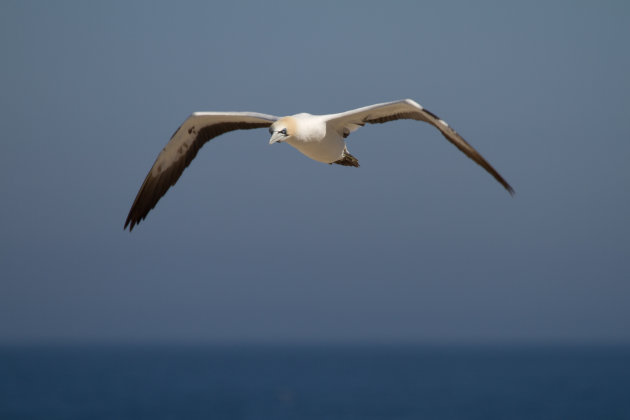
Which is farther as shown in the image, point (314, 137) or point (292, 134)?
point (314, 137)

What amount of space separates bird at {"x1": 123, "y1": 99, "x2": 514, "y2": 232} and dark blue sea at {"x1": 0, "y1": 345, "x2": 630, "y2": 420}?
62.6 meters

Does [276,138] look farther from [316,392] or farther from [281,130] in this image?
[316,392]

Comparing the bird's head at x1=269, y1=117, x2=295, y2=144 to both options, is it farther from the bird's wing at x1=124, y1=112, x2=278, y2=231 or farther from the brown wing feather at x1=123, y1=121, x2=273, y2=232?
the brown wing feather at x1=123, y1=121, x2=273, y2=232

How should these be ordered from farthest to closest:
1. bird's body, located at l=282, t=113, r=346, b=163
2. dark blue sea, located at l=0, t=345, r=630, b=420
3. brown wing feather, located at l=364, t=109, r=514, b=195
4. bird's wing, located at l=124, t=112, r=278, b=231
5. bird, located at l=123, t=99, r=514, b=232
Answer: dark blue sea, located at l=0, t=345, r=630, b=420, bird's wing, located at l=124, t=112, r=278, b=231, bird's body, located at l=282, t=113, r=346, b=163, bird, located at l=123, t=99, r=514, b=232, brown wing feather, located at l=364, t=109, r=514, b=195

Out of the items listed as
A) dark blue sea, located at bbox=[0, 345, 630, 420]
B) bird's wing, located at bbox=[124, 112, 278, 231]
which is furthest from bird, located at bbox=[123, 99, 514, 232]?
dark blue sea, located at bbox=[0, 345, 630, 420]

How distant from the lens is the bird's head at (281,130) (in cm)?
1213

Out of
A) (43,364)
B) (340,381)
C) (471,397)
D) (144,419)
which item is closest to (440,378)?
(340,381)

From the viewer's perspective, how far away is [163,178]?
13977 millimetres

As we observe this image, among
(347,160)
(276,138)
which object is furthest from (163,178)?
(347,160)

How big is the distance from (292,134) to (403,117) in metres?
1.61

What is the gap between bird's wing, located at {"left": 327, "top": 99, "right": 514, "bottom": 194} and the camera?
12035 millimetres

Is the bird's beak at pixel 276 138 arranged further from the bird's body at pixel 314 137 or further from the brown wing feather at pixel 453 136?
the brown wing feather at pixel 453 136

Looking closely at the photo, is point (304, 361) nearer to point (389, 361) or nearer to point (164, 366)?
point (389, 361)

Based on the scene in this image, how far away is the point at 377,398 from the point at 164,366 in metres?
56.8
